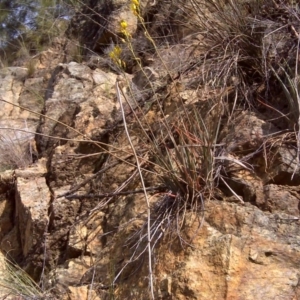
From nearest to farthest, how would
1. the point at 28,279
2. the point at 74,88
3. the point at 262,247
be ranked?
the point at 262,247 → the point at 28,279 → the point at 74,88

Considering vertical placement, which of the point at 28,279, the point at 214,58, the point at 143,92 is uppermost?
the point at 214,58

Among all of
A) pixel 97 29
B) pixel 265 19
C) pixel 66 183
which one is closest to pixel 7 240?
pixel 66 183

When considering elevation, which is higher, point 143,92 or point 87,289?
point 143,92

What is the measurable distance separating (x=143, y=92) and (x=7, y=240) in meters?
1.24

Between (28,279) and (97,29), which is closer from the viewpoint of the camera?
(28,279)

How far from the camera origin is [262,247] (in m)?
2.18

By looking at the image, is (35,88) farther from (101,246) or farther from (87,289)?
(87,289)

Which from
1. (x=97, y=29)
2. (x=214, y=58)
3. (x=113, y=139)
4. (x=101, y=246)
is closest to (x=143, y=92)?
(x=113, y=139)

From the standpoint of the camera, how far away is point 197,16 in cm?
345

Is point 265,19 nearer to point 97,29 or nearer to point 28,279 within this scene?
point 28,279

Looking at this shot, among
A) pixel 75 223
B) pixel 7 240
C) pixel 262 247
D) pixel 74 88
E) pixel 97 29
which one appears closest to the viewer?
pixel 262 247

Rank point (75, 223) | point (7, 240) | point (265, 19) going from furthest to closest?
1. point (7, 240)
2. point (265, 19)
3. point (75, 223)

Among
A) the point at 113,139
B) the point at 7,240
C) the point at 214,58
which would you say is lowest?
the point at 7,240

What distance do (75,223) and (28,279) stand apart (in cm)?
43
